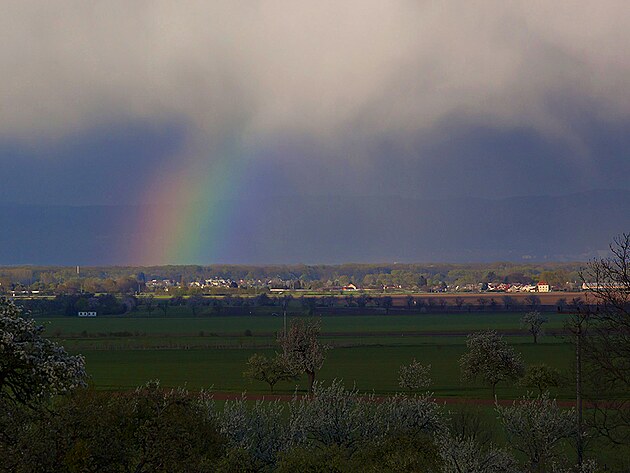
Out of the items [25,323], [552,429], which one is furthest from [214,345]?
[25,323]

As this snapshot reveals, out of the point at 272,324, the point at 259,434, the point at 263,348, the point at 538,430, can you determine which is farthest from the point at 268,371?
the point at 272,324

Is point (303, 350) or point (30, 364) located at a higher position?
point (30, 364)

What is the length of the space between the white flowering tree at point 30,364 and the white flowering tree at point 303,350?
44.5 metres

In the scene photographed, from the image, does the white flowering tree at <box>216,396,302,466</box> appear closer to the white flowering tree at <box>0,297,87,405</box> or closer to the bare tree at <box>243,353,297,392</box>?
the white flowering tree at <box>0,297,87,405</box>

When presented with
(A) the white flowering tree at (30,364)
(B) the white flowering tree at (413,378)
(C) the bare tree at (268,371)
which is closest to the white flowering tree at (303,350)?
(C) the bare tree at (268,371)

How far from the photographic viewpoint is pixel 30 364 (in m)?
26.0

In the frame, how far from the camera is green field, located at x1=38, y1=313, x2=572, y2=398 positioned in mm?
79000

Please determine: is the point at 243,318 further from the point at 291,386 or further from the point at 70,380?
the point at 70,380

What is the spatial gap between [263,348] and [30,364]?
8728 cm

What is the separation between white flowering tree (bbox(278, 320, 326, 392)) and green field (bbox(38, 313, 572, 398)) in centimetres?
324

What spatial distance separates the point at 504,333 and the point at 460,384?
60.6 meters

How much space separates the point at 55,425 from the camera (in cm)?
2248

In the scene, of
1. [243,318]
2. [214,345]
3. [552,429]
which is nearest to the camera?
[552,429]

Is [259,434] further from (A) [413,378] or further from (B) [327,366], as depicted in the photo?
(B) [327,366]
